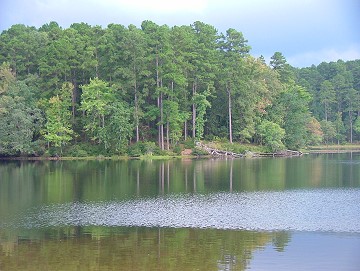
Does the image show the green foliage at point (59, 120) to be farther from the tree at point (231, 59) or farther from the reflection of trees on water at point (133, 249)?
the reflection of trees on water at point (133, 249)

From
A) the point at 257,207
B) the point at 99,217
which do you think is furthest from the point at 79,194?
the point at 257,207

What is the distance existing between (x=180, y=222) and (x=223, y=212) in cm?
299

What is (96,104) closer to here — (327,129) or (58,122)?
(58,122)

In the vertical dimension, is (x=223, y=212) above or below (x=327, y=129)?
below

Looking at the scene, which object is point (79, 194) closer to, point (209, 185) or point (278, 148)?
point (209, 185)

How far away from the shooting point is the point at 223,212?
25.5m

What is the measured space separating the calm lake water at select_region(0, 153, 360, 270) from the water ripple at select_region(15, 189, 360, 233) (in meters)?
0.05

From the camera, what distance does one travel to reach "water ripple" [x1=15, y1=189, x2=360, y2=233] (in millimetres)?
22828

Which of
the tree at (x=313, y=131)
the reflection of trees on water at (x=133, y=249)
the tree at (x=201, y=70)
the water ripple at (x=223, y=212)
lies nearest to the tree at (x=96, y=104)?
the tree at (x=201, y=70)

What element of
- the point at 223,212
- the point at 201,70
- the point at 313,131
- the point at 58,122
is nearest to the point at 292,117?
the point at 313,131

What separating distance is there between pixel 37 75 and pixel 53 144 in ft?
32.1

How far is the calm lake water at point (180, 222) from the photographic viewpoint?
693 inches

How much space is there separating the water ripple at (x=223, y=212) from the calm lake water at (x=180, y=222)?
0.15 ft

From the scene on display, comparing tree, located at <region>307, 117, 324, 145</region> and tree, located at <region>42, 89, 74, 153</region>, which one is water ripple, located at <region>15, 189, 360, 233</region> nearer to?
tree, located at <region>42, 89, 74, 153</region>
